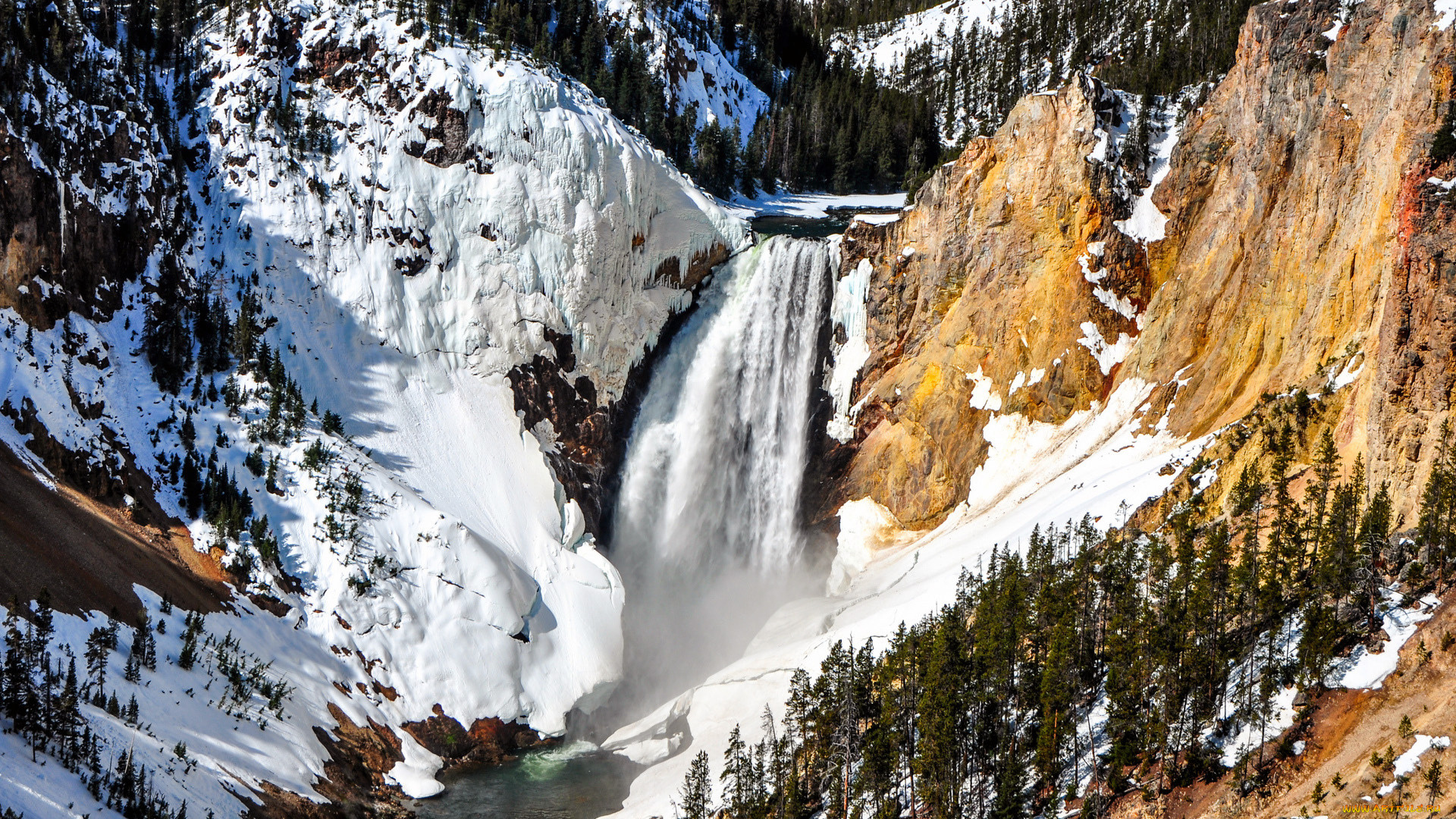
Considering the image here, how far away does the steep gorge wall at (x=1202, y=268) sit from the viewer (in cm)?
2869

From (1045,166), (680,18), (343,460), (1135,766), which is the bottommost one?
(1135,766)

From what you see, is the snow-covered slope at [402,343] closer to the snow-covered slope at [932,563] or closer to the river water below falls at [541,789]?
the river water below falls at [541,789]

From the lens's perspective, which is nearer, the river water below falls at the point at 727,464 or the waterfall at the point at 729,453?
the river water below falls at the point at 727,464

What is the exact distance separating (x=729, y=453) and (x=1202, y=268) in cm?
2088

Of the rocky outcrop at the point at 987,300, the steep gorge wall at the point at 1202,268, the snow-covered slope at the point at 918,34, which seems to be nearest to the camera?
the steep gorge wall at the point at 1202,268

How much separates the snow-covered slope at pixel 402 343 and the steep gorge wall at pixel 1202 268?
11150 mm

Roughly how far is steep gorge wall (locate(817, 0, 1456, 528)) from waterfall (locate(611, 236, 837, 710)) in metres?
2.83

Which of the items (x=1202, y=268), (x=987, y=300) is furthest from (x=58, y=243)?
(x=1202, y=268)

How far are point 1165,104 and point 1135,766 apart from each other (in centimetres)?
3389

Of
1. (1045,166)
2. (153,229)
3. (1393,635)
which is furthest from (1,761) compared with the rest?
(1045,166)

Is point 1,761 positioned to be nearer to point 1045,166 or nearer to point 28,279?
point 28,279

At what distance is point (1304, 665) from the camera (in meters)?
25.1

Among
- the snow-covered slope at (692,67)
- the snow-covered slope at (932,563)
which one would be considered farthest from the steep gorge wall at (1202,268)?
the snow-covered slope at (692,67)

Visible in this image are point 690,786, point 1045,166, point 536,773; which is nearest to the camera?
point 690,786
